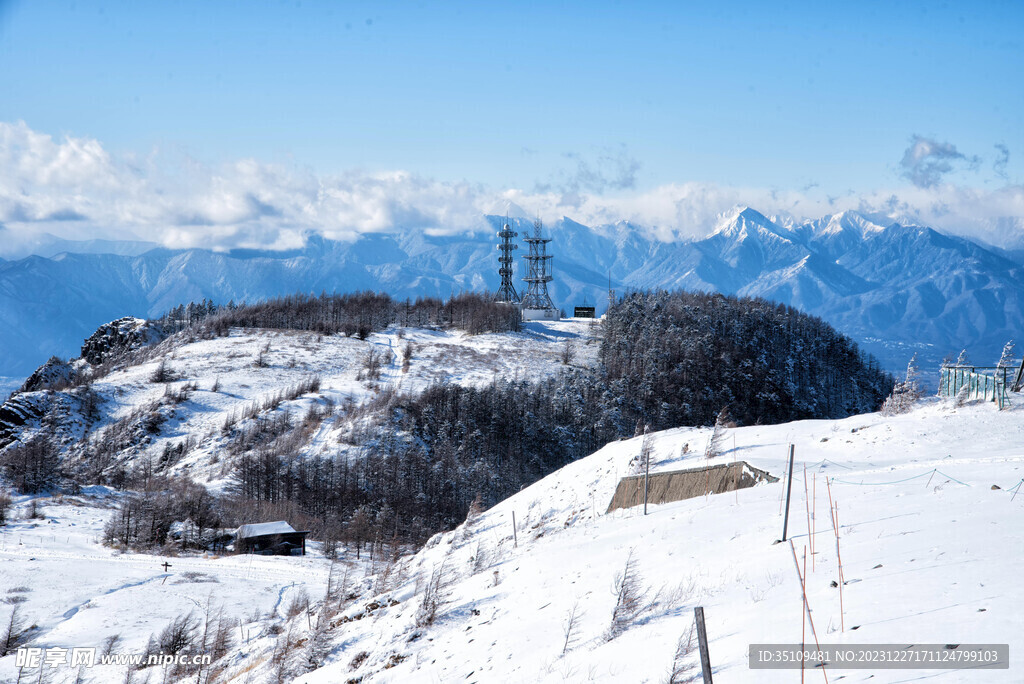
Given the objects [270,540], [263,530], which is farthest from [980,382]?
[263,530]

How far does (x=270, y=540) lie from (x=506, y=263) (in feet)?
321

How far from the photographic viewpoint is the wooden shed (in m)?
38.5

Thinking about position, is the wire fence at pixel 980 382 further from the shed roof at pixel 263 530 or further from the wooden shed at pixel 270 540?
the shed roof at pixel 263 530

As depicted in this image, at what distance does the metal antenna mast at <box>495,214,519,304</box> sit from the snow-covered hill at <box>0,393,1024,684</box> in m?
103

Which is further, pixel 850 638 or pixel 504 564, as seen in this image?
pixel 504 564

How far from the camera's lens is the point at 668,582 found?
11.6 m

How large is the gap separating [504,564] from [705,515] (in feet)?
17.3

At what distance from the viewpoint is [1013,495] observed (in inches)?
479

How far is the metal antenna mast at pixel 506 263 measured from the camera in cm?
12862

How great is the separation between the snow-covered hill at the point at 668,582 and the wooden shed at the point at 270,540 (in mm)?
10951

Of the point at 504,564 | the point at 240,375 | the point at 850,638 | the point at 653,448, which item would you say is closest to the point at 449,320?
the point at 240,375

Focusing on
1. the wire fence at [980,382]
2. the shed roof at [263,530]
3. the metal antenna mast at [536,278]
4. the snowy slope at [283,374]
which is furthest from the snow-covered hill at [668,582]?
the metal antenna mast at [536,278]

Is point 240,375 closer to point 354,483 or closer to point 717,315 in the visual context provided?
point 354,483

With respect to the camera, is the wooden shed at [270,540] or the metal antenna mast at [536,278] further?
the metal antenna mast at [536,278]
